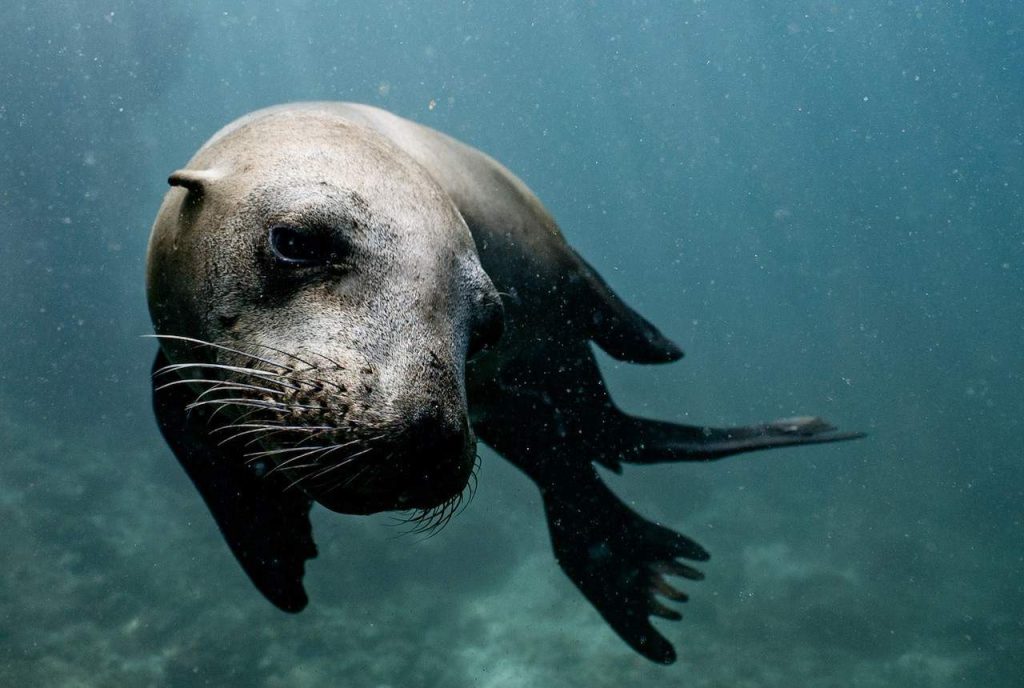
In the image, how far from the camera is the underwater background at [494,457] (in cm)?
1170

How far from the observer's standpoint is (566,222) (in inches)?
3068

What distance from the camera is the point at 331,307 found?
6.30 ft

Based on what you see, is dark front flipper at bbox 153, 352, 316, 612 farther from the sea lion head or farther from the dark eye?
the dark eye

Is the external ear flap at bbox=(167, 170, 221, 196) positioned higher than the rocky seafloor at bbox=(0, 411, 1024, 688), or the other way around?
the external ear flap at bbox=(167, 170, 221, 196)

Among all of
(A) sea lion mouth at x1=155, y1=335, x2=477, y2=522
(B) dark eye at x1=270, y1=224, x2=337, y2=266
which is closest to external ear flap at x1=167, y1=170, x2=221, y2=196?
(B) dark eye at x1=270, y1=224, x2=337, y2=266

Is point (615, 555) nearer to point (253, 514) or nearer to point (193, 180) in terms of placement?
point (253, 514)

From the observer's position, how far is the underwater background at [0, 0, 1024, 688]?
11695 millimetres

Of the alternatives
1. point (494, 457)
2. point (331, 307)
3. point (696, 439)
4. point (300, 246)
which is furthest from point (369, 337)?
point (494, 457)

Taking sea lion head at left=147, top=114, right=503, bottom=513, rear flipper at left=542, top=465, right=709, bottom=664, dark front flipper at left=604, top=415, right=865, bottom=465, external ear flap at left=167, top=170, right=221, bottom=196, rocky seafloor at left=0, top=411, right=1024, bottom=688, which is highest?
external ear flap at left=167, top=170, right=221, bottom=196

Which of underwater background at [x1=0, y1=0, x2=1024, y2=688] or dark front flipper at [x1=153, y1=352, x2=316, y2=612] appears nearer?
dark front flipper at [x1=153, y1=352, x2=316, y2=612]

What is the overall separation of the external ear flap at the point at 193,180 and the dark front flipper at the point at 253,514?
1.61 meters

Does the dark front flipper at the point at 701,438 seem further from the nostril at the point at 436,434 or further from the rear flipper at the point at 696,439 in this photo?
the nostril at the point at 436,434

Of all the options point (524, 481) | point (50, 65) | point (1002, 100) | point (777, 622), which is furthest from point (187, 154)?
point (1002, 100)

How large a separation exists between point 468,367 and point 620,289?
64.9 m
